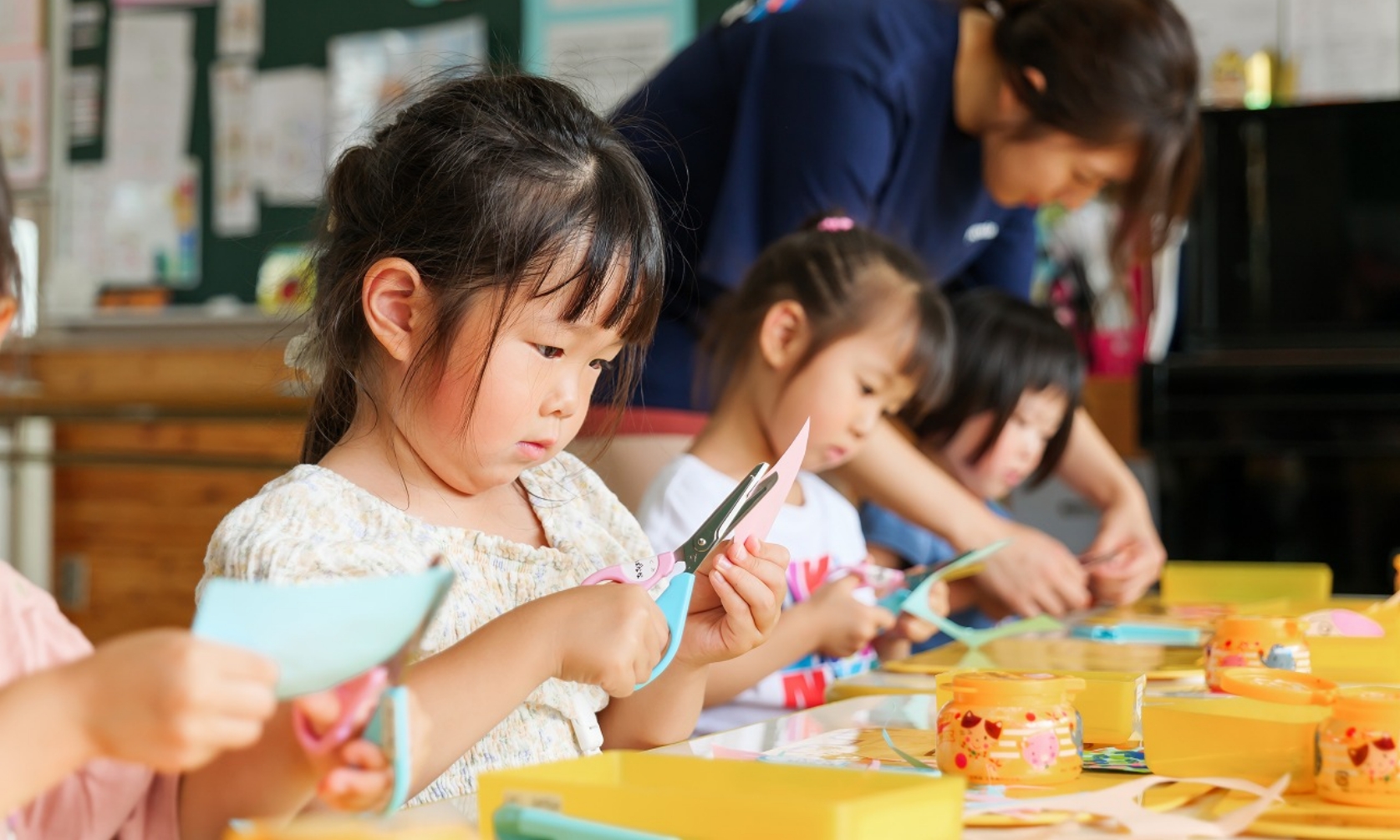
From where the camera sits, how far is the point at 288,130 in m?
4.07

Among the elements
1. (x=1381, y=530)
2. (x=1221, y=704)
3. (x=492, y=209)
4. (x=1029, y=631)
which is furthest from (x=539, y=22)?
(x=1221, y=704)

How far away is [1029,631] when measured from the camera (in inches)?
54.4

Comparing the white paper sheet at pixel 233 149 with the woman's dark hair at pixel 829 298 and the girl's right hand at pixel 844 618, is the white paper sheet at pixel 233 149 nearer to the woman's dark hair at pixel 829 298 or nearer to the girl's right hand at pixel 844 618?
the woman's dark hair at pixel 829 298

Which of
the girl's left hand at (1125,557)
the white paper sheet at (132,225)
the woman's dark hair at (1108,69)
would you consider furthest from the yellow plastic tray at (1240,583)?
the white paper sheet at (132,225)

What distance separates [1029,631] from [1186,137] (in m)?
0.63

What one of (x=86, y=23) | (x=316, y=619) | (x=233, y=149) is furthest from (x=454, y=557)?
(x=86, y=23)

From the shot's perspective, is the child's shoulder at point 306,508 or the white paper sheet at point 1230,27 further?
the white paper sheet at point 1230,27

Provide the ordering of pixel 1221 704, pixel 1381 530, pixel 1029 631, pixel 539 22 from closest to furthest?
pixel 1221 704 → pixel 1029 631 → pixel 1381 530 → pixel 539 22

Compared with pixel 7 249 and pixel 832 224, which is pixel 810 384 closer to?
pixel 832 224

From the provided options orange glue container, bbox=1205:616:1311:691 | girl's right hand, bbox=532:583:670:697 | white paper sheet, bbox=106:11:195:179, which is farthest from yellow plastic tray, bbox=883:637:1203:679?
white paper sheet, bbox=106:11:195:179

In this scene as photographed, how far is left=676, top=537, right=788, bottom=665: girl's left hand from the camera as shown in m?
0.86

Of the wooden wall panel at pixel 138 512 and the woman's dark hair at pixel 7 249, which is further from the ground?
the woman's dark hair at pixel 7 249

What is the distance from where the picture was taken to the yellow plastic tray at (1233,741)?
70 centimetres

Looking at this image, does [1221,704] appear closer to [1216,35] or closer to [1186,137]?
[1186,137]
